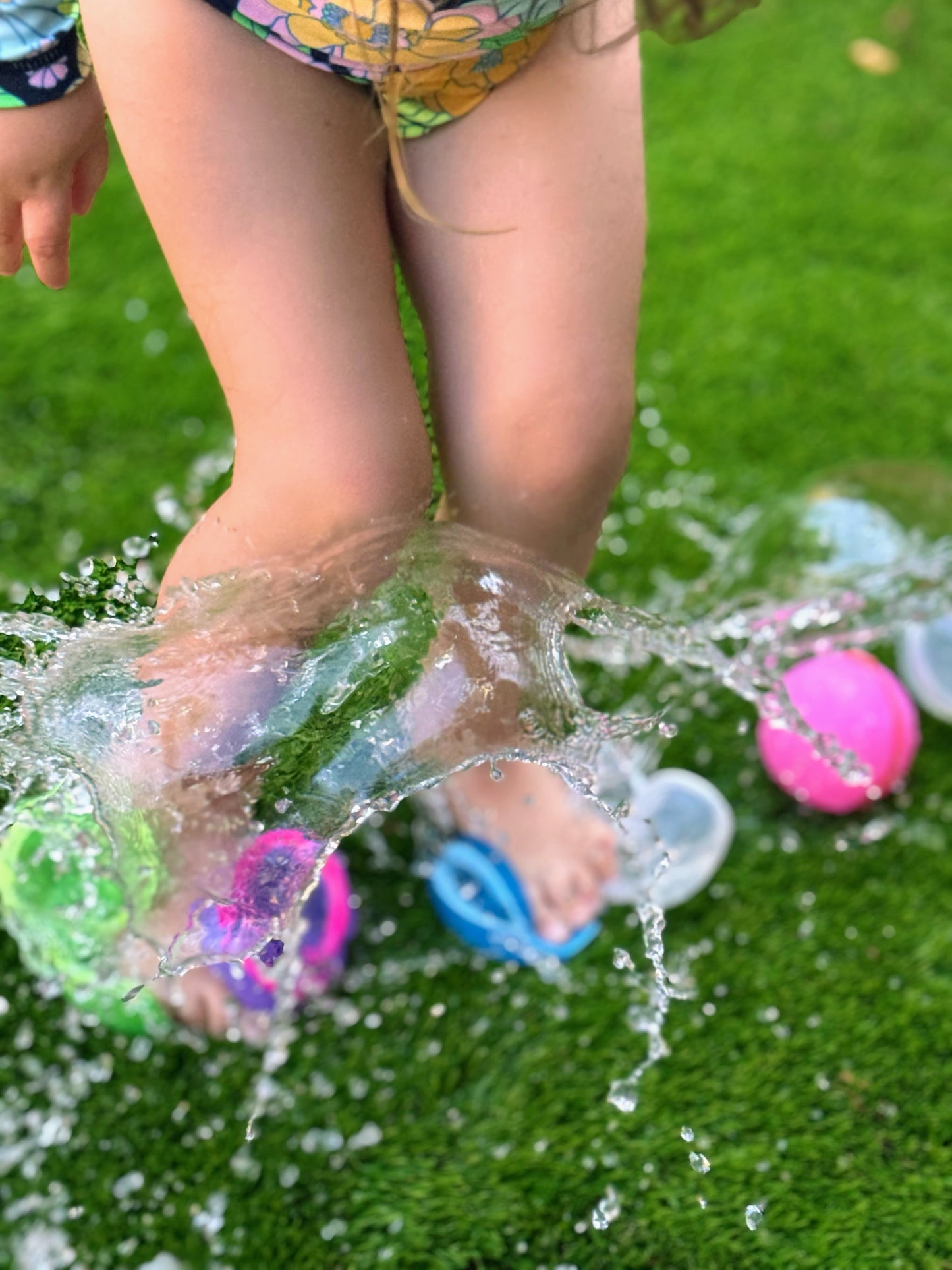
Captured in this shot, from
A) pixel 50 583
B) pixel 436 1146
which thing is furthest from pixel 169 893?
pixel 50 583

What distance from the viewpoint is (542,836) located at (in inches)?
64.6

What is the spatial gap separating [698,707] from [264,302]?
105 centimetres

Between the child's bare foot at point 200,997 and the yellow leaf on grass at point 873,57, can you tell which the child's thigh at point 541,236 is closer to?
the child's bare foot at point 200,997

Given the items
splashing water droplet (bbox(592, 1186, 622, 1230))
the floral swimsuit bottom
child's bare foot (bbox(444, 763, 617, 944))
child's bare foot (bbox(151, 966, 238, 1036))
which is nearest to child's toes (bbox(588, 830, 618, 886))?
child's bare foot (bbox(444, 763, 617, 944))

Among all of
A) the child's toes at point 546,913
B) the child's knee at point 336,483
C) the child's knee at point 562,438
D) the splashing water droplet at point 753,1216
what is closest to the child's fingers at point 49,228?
the child's knee at point 336,483

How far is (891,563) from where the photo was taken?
181 cm

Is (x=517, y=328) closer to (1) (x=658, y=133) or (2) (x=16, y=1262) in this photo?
(2) (x=16, y=1262)

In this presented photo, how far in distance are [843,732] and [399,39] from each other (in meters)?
1.08

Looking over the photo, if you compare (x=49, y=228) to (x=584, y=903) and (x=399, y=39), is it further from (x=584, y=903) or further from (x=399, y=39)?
(x=584, y=903)

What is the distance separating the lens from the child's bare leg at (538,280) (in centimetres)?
116

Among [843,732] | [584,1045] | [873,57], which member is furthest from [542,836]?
[873,57]

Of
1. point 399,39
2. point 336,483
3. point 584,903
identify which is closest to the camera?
point 399,39

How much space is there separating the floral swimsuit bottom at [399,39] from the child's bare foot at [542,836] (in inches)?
32.8

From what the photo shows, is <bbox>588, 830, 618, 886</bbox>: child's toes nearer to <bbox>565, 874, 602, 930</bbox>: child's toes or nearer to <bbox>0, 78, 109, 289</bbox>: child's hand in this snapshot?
<bbox>565, 874, 602, 930</bbox>: child's toes
